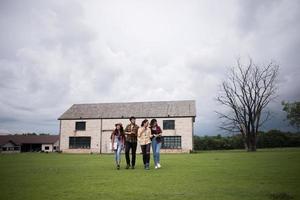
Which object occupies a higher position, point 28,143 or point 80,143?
point 80,143

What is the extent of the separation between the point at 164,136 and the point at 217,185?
34.3m

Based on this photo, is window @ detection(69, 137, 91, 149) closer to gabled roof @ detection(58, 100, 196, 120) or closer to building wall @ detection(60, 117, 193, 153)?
building wall @ detection(60, 117, 193, 153)

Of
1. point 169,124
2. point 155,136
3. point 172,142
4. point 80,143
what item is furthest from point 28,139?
point 155,136

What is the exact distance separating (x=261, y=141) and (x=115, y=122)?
2977cm

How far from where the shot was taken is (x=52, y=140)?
7100 centimetres

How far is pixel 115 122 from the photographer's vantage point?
42156 mm

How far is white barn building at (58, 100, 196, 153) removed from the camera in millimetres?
39625

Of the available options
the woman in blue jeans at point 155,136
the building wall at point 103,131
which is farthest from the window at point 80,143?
the woman in blue jeans at point 155,136

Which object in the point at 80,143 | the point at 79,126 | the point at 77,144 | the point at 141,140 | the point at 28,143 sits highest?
the point at 79,126

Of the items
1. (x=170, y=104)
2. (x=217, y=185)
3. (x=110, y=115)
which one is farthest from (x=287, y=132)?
(x=217, y=185)

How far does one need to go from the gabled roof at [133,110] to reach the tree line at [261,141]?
44.1 ft

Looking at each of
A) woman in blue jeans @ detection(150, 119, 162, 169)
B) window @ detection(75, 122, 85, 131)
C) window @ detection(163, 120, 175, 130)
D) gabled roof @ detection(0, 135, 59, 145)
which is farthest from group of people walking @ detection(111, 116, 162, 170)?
gabled roof @ detection(0, 135, 59, 145)

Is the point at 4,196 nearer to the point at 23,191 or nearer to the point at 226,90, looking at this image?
the point at 23,191

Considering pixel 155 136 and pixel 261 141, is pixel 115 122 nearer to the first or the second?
pixel 261 141
